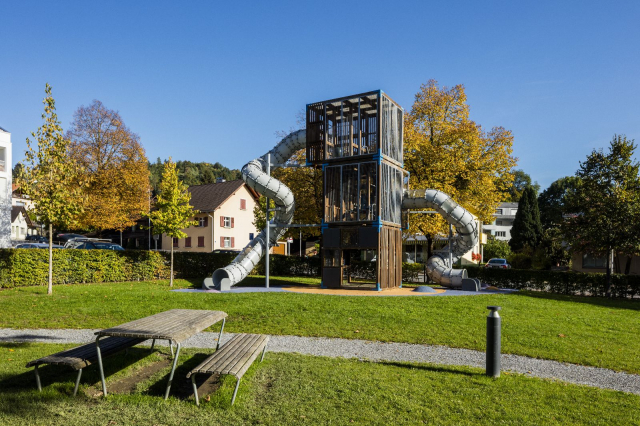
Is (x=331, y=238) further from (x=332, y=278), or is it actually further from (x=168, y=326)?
(x=168, y=326)

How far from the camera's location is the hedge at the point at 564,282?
22.5 meters

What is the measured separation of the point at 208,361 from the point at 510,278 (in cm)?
2112

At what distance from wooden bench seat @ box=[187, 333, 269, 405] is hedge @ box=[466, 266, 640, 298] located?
1913 cm

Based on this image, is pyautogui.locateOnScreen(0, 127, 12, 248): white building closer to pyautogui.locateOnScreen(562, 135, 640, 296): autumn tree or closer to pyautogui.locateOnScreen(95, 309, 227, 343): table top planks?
pyautogui.locateOnScreen(95, 309, 227, 343): table top planks

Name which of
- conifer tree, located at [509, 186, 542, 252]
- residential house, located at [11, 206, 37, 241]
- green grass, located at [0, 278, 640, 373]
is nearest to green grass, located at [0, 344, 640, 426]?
green grass, located at [0, 278, 640, 373]

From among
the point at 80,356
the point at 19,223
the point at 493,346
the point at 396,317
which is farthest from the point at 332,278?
the point at 19,223

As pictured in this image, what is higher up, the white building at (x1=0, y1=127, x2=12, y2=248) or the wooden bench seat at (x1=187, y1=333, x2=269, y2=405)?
the white building at (x1=0, y1=127, x2=12, y2=248)

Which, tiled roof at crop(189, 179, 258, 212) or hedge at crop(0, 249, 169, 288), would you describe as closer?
hedge at crop(0, 249, 169, 288)

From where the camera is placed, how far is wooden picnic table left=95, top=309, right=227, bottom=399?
586 cm

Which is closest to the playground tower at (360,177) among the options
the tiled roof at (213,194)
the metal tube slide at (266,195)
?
the metal tube slide at (266,195)

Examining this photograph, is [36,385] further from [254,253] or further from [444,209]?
[444,209]

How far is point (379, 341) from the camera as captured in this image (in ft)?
35.3

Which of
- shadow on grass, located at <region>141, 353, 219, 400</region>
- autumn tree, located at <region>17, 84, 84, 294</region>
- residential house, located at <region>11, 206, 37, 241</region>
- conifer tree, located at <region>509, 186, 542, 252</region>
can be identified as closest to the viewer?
shadow on grass, located at <region>141, 353, 219, 400</region>

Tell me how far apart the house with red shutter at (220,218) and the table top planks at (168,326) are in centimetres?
4347
